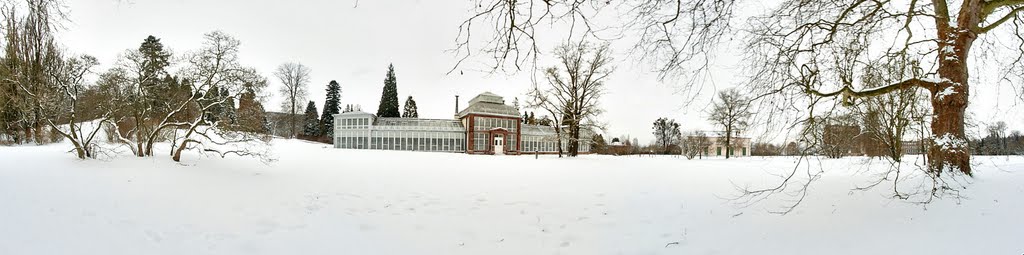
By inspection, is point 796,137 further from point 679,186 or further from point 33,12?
point 33,12

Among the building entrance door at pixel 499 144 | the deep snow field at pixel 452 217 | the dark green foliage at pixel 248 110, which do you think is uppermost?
the dark green foliage at pixel 248 110

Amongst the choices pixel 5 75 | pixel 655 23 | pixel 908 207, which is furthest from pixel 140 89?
pixel 908 207

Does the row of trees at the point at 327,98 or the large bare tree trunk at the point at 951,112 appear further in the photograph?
the row of trees at the point at 327,98

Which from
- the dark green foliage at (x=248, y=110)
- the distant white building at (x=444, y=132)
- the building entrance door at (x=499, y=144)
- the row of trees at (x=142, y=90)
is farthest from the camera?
the distant white building at (x=444, y=132)

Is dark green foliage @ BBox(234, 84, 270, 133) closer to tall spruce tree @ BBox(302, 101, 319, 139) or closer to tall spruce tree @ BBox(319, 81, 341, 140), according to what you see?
tall spruce tree @ BBox(319, 81, 341, 140)

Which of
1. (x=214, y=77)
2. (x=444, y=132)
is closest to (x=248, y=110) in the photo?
(x=214, y=77)

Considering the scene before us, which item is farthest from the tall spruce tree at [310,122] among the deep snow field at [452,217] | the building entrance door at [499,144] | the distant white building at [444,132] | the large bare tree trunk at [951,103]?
the large bare tree trunk at [951,103]

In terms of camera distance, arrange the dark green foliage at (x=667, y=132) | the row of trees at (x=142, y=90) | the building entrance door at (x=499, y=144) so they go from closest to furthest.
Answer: the row of trees at (x=142, y=90)
the building entrance door at (x=499, y=144)
the dark green foliage at (x=667, y=132)

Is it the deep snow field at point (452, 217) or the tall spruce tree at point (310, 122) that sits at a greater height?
the tall spruce tree at point (310, 122)

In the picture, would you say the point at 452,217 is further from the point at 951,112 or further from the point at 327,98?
the point at 327,98

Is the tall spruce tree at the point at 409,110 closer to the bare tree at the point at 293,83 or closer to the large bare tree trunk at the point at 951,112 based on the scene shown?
the bare tree at the point at 293,83

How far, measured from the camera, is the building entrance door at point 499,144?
31.1 m

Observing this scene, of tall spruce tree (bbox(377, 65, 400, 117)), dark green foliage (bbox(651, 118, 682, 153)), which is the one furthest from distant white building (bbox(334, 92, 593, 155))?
dark green foliage (bbox(651, 118, 682, 153))

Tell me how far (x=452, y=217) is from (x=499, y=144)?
2448 cm
